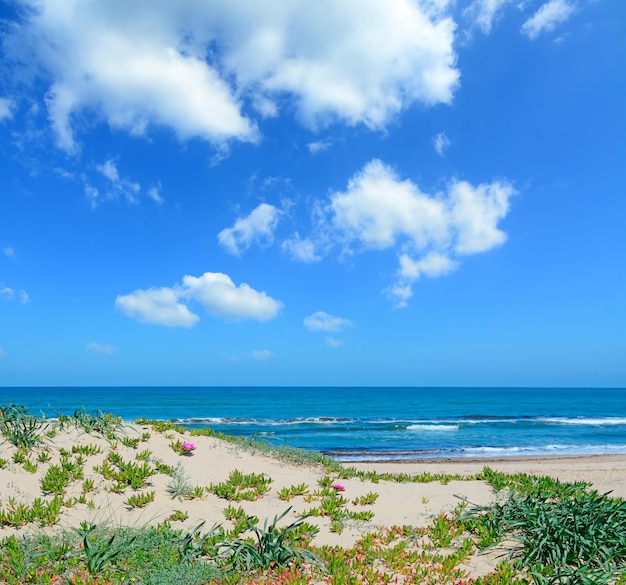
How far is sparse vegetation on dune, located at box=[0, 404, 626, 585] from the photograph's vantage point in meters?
5.09

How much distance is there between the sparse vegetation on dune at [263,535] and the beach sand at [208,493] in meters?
0.06

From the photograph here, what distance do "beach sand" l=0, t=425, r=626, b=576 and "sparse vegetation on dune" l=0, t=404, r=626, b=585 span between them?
6 centimetres

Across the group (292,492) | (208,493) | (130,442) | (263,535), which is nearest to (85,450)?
(130,442)

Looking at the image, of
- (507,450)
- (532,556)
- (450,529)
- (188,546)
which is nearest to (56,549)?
(188,546)

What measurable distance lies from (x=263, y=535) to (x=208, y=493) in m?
2.99

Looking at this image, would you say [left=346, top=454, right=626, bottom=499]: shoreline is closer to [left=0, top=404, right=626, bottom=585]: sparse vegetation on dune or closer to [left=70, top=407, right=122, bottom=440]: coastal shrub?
[left=0, top=404, right=626, bottom=585]: sparse vegetation on dune

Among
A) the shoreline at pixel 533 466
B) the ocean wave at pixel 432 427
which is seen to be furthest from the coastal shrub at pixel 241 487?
the ocean wave at pixel 432 427

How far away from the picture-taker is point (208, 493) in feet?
27.7

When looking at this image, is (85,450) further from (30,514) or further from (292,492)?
(292,492)

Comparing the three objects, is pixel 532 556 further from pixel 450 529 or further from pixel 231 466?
pixel 231 466

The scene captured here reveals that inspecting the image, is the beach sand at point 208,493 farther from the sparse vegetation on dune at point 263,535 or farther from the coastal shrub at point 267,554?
the coastal shrub at point 267,554

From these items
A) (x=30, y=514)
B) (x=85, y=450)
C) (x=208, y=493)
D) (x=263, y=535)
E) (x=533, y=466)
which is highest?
(x=85, y=450)

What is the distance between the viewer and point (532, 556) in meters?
5.49

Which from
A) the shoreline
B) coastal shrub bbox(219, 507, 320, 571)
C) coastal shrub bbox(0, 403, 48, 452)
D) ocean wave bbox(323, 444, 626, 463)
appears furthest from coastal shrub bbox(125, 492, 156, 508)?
ocean wave bbox(323, 444, 626, 463)
